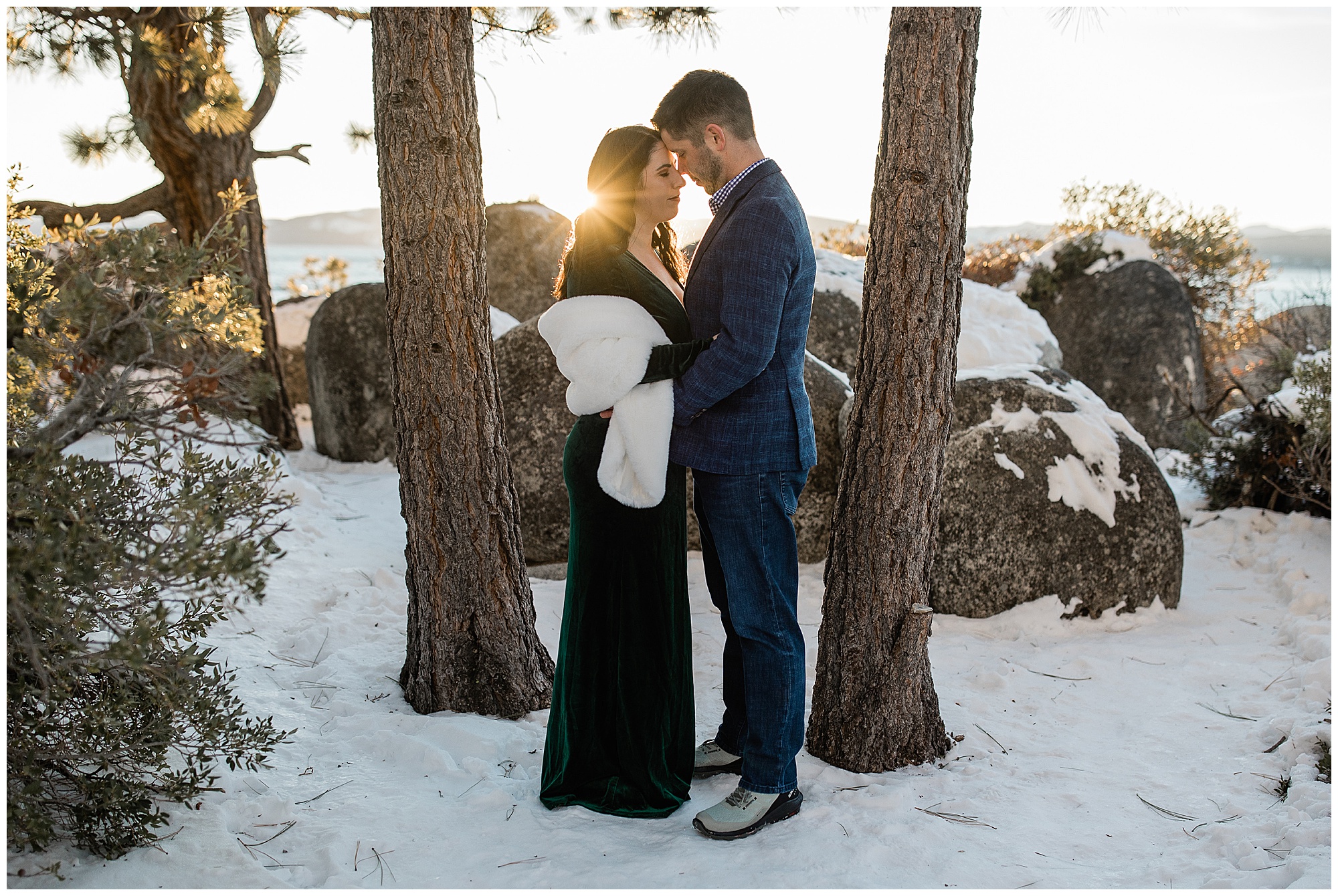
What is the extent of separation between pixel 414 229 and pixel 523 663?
1711 mm

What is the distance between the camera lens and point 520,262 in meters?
8.72

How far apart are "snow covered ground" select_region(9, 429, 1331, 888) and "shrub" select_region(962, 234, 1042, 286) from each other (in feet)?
21.8

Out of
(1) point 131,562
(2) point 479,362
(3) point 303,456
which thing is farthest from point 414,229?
(3) point 303,456

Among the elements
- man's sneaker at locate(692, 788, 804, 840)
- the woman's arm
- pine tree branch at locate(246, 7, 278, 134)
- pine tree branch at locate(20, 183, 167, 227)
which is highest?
pine tree branch at locate(246, 7, 278, 134)

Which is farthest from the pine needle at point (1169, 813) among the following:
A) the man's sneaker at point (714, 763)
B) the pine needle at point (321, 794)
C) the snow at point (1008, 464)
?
the pine needle at point (321, 794)

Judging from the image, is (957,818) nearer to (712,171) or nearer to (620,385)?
(620,385)

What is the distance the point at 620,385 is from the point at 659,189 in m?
Result: 0.65

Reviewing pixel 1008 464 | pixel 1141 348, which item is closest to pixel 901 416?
pixel 1008 464

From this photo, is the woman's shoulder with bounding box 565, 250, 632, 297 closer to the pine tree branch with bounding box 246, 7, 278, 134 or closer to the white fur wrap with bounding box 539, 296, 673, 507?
the white fur wrap with bounding box 539, 296, 673, 507

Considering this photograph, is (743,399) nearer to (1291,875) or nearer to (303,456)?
(1291,875)

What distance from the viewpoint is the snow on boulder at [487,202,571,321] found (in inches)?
343

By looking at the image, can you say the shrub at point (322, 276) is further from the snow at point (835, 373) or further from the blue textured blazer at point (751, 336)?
the blue textured blazer at point (751, 336)

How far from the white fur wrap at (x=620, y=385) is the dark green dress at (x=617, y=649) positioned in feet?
0.40

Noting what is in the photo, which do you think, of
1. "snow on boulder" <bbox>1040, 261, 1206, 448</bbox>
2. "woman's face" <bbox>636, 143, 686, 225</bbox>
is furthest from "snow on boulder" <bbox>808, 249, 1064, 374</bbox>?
"woman's face" <bbox>636, 143, 686, 225</bbox>
